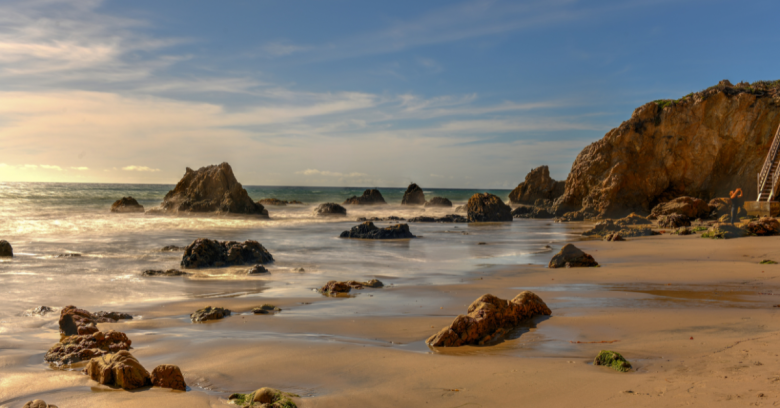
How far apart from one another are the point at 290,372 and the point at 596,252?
31.5 feet

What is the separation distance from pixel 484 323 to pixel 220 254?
766 centimetres

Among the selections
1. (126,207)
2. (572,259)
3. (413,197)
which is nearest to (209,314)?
(572,259)

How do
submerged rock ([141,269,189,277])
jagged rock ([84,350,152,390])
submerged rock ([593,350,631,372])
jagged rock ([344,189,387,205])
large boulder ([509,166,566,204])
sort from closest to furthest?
jagged rock ([84,350,152,390]) < submerged rock ([593,350,631,372]) < submerged rock ([141,269,189,277]) < large boulder ([509,166,566,204]) < jagged rock ([344,189,387,205])

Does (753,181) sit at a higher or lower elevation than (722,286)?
higher

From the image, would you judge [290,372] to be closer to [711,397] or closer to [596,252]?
[711,397]

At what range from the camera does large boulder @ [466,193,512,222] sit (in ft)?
85.4

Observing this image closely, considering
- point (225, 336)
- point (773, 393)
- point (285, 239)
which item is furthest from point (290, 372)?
point (285, 239)

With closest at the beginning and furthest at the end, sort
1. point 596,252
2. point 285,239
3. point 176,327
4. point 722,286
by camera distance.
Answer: point 176,327 → point 722,286 → point 596,252 → point 285,239

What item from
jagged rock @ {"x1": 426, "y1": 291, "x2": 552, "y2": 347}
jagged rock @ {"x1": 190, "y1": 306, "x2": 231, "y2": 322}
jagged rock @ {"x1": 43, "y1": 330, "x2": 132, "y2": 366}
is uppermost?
jagged rock @ {"x1": 426, "y1": 291, "x2": 552, "y2": 347}

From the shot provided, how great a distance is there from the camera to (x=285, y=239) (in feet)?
55.4

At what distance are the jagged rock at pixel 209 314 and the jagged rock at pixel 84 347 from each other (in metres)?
1.21

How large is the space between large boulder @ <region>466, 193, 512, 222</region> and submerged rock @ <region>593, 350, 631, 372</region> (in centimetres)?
2269

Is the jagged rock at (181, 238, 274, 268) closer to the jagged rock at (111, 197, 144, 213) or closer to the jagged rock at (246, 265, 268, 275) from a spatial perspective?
the jagged rock at (246, 265, 268, 275)

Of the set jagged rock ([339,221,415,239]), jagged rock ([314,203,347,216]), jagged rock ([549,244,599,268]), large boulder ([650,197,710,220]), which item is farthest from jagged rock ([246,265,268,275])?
jagged rock ([314,203,347,216])
